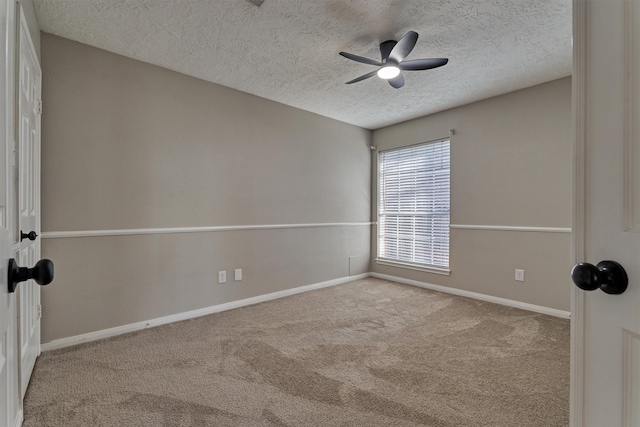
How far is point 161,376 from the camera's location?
1.97m

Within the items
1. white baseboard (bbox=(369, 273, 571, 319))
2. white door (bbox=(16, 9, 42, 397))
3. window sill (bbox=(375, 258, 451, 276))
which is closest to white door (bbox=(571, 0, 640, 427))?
white door (bbox=(16, 9, 42, 397))

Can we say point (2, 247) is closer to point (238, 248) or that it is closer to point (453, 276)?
point (238, 248)

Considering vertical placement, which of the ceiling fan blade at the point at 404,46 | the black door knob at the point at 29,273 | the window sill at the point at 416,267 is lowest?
the window sill at the point at 416,267

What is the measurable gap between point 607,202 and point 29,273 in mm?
1220

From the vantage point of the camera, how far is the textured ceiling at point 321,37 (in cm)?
205

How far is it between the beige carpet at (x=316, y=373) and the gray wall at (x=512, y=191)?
494mm

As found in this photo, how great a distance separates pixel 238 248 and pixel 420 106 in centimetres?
290

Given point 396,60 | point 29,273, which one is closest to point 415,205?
point 396,60

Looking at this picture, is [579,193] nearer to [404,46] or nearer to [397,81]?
[404,46]

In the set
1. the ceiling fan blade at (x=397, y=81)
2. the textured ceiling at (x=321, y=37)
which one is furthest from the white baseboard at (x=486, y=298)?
the ceiling fan blade at (x=397, y=81)

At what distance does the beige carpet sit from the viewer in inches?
63.9

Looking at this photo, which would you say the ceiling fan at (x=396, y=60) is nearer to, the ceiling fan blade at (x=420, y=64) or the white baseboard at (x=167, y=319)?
the ceiling fan blade at (x=420, y=64)

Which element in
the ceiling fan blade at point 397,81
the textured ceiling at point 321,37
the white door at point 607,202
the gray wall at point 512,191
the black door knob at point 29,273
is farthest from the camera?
the gray wall at point 512,191

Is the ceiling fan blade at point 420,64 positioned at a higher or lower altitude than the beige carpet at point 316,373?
higher
